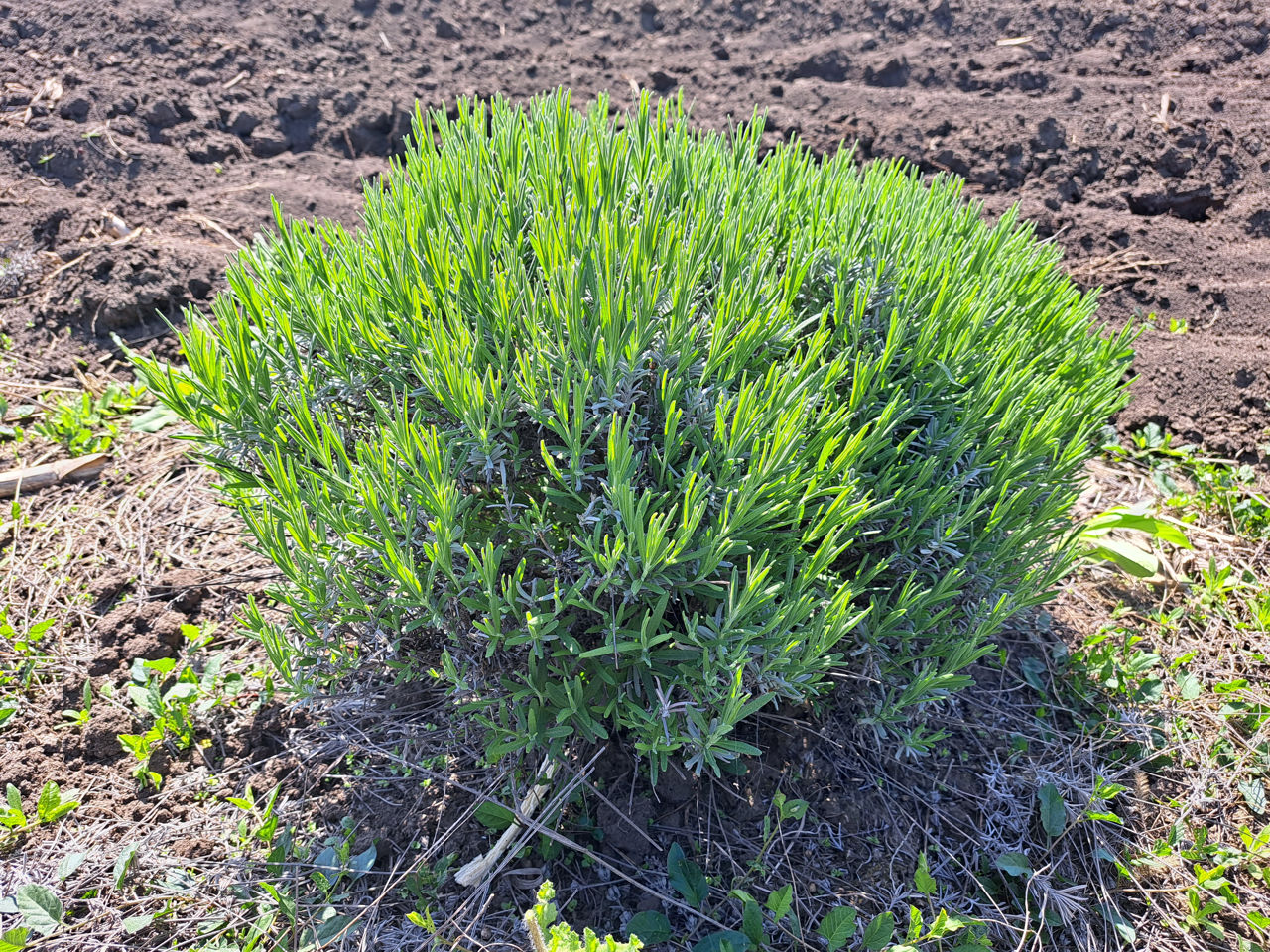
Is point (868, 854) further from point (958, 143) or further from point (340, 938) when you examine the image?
point (958, 143)

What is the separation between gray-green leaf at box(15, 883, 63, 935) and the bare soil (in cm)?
27

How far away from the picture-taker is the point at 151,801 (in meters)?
2.19

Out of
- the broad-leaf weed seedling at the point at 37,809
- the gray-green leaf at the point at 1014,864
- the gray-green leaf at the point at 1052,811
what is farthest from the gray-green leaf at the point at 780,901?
the broad-leaf weed seedling at the point at 37,809

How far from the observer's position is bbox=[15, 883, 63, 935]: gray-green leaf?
1.92m

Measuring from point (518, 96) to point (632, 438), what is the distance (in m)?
3.97

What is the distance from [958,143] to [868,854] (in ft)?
12.7

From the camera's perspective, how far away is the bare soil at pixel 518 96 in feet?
8.34

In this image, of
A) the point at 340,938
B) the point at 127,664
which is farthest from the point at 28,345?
the point at 340,938

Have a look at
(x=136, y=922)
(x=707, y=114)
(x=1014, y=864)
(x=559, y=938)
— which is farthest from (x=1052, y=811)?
(x=707, y=114)

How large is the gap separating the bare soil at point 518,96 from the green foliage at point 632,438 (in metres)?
0.51

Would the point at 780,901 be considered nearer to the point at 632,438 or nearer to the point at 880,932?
the point at 880,932

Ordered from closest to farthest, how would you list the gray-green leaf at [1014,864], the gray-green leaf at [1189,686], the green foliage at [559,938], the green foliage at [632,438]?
1. the green foliage at [559,938]
2. the green foliage at [632,438]
3. the gray-green leaf at [1014,864]
4. the gray-green leaf at [1189,686]

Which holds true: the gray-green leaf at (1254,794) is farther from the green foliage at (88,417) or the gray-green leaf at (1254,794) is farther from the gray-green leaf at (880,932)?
the green foliage at (88,417)

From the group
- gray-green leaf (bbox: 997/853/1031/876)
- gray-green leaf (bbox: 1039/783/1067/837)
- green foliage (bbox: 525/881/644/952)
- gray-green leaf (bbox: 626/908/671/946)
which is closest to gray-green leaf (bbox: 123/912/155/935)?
green foliage (bbox: 525/881/644/952)
